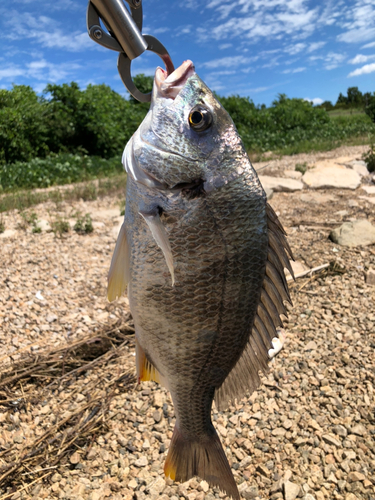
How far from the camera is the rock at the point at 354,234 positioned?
5.34m

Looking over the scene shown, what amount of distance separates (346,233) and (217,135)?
470 centimetres

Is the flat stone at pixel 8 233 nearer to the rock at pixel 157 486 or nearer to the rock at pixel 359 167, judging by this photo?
the rock at pixel 157 486

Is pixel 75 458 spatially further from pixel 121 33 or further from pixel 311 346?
pixel 121 33

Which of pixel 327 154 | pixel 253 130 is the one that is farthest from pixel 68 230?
pixel 253 130

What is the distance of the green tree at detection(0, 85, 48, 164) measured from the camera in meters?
13.6

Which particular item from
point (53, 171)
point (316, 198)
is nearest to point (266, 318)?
point (316, 198)

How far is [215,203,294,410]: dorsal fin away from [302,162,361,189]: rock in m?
7.45

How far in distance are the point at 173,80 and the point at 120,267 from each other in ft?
2.30

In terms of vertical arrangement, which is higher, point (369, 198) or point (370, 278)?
point (369, 198)

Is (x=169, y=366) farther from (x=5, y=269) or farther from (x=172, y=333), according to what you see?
(x=5, y=269)

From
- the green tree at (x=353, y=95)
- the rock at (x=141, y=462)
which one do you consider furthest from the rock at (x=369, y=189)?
the green tree at (x=353, y=95)

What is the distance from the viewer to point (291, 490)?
2.38 metres

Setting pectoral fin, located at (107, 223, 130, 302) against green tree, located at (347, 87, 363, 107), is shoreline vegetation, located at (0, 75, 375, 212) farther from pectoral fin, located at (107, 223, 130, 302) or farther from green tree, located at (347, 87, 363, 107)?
green tree, located at (347, 87, 363, 107)

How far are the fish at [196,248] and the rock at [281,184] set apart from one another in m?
6.74
